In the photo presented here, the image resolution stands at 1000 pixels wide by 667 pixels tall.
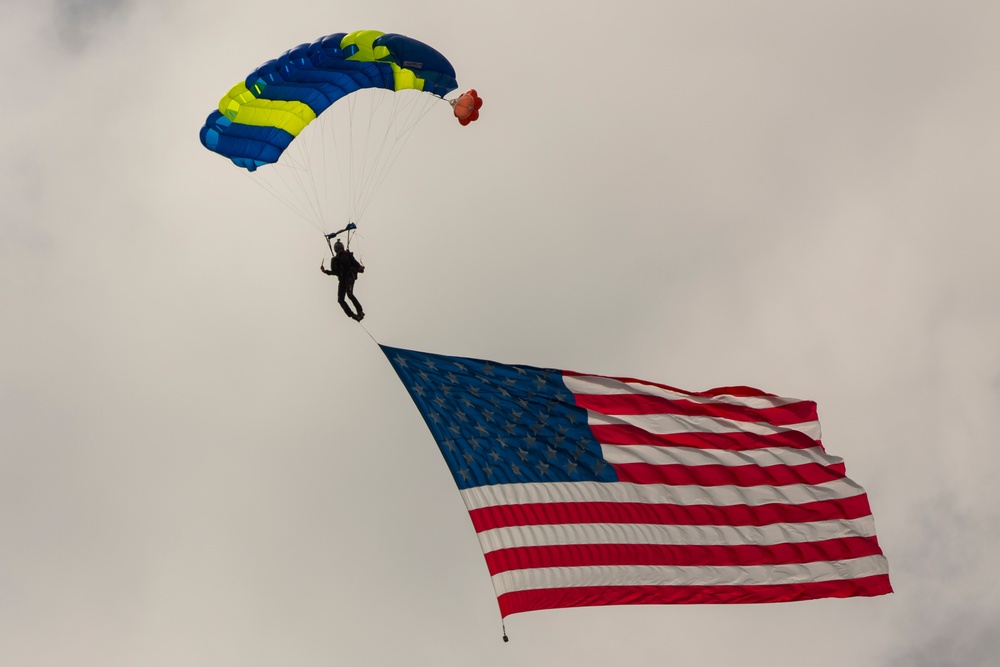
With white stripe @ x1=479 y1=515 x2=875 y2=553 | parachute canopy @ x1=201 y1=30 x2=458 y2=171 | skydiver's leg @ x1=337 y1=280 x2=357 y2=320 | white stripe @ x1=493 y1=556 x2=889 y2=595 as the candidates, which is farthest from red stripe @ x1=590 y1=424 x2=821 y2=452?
parachute canopy @ x1=201 y1=30 x2=458 y2=171

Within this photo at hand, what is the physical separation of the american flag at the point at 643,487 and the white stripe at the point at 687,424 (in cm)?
2

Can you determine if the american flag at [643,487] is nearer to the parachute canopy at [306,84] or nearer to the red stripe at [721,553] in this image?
the red stripe at [721,553]

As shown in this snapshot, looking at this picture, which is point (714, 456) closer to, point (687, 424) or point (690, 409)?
point (687, 424)

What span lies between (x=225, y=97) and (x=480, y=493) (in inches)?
350

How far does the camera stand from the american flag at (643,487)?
843 inches

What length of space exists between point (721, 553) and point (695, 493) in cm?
105

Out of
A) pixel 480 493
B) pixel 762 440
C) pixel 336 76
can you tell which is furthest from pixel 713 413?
pixel 336 76

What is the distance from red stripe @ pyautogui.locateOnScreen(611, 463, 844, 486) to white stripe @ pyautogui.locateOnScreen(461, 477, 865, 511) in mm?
81

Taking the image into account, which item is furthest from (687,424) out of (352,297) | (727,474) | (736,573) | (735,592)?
(352,297)

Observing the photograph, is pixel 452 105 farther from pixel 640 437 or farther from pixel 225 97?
pixel 640 437

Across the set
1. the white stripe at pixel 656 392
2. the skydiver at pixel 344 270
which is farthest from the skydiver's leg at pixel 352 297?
the white stripe at pixel 656 392

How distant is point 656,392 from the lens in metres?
22.8

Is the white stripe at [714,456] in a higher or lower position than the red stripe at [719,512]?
higher

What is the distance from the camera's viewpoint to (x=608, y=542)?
21609 mm
